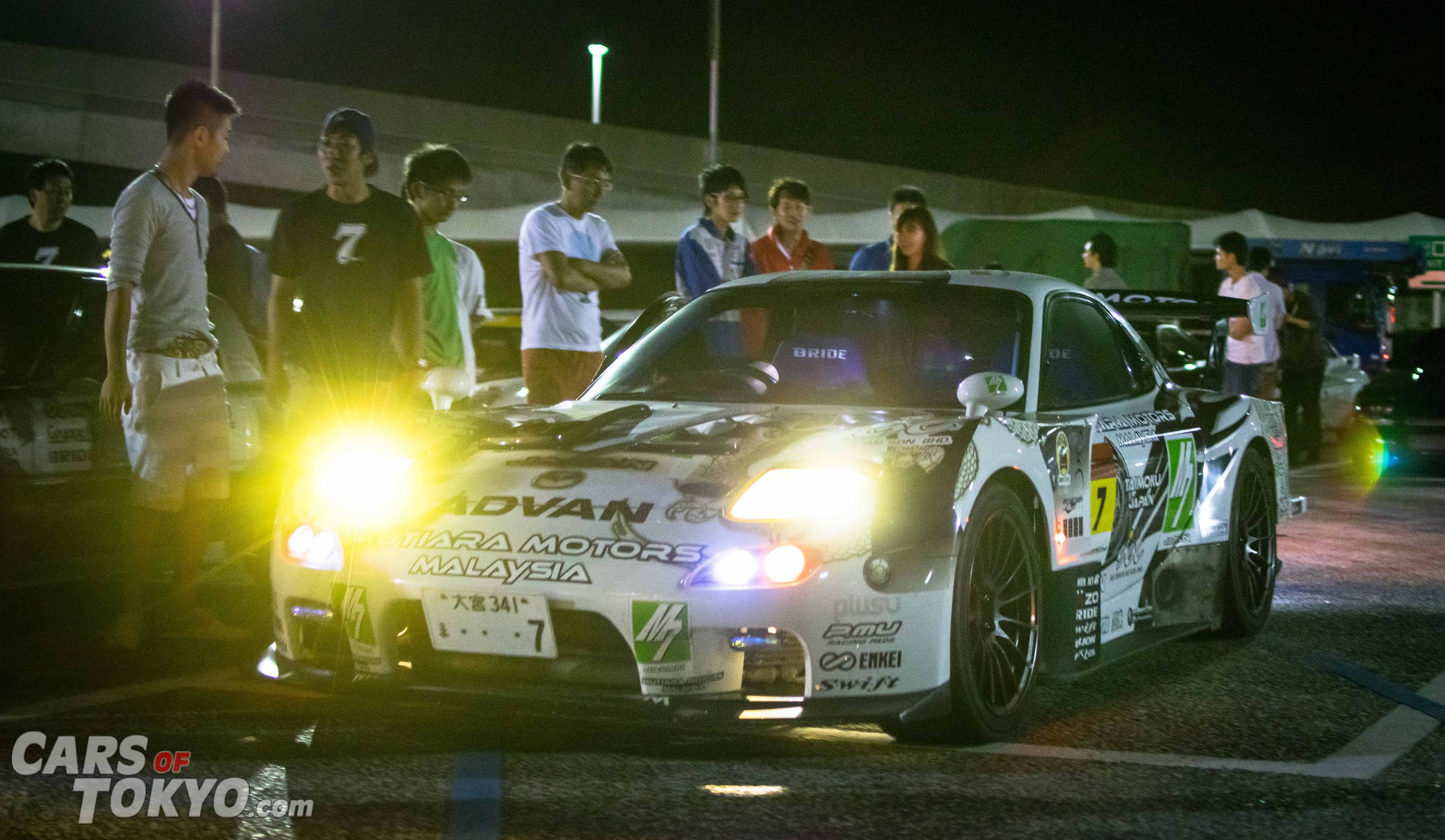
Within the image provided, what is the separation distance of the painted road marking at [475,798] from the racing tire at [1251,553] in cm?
295

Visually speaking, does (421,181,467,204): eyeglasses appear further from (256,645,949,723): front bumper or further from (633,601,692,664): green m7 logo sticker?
(633,601,692,664): green m7 logo sticker

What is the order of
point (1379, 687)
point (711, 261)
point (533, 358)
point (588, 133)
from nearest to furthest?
point (1379, 687), point (533, 358), point (711, 261), point (588, 133)

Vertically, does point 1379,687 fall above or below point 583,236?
below

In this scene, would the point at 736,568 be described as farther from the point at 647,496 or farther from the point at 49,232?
the point at 49,232

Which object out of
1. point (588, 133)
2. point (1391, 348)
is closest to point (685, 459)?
point (1391, 348)

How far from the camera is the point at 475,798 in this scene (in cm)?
370

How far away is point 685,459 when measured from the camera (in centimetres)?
415

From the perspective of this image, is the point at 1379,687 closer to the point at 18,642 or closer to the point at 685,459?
the point at 685,459

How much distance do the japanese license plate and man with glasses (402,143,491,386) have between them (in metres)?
2.87

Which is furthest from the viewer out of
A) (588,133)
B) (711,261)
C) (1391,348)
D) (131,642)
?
(588,133)

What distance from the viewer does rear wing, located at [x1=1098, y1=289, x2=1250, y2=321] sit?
6.84 m

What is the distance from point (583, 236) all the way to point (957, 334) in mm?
2654

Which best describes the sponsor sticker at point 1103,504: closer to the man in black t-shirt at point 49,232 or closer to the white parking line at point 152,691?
the white parking line at point 152,691

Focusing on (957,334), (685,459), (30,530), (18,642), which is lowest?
(18,642)
